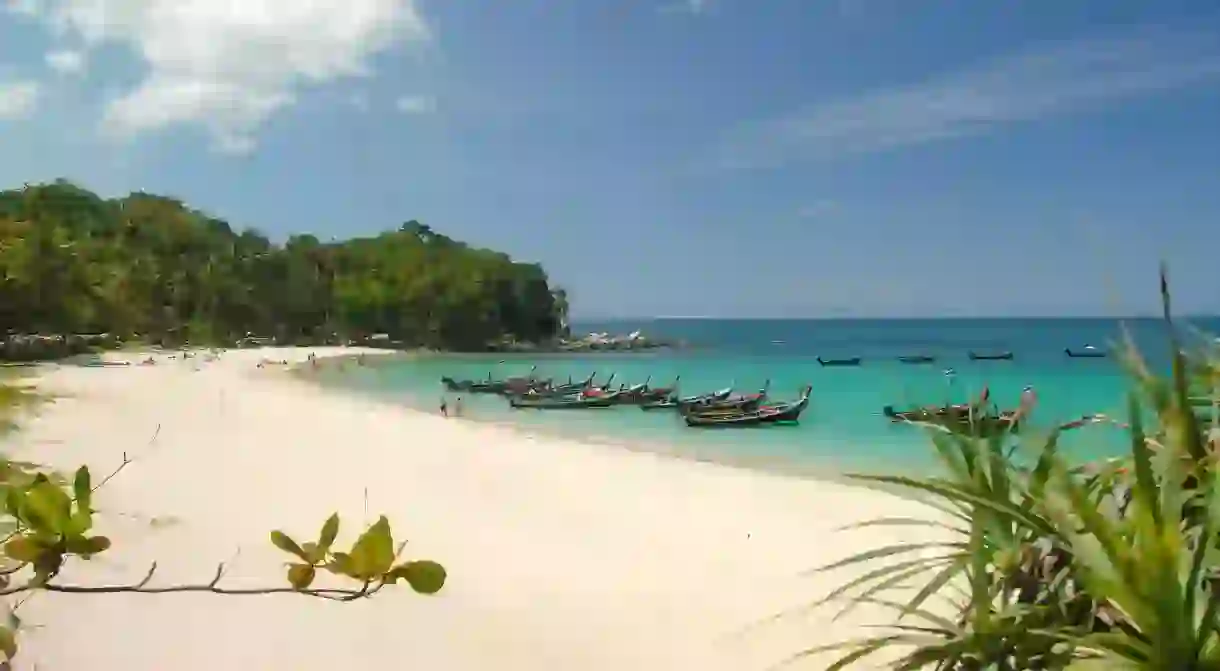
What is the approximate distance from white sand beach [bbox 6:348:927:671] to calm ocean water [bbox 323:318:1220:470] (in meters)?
1.79

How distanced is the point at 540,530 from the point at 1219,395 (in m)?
6.64

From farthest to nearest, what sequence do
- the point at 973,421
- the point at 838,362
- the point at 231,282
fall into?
the point at 231,282 → the point at 838,362 → the point at 973,421

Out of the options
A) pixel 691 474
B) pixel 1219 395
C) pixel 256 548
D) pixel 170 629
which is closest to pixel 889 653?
pixel 1219 395

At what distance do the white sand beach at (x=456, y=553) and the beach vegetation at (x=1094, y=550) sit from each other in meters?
1.60

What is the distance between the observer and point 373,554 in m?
1.19

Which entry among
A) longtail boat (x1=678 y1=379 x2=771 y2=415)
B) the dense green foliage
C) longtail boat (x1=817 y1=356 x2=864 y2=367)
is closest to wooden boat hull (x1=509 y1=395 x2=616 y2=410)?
longtail boat (x1=678 y1=379 x2=771 y2=415)

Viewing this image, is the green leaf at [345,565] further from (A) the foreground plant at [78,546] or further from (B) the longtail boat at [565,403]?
(B) the longtail boat at [565,403]

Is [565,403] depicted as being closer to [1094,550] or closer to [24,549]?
[1094,550]

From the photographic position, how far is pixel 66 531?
44.3 inches

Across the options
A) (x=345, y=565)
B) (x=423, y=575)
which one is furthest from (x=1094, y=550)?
(x=345, y=565)

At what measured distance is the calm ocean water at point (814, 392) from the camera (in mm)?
2665

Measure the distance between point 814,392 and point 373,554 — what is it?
37117 millimetres

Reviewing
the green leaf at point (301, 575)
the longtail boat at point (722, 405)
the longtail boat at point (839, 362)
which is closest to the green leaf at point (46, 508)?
the green leaf at point (301, 575)

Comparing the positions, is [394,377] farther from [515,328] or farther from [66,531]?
[66,531]
